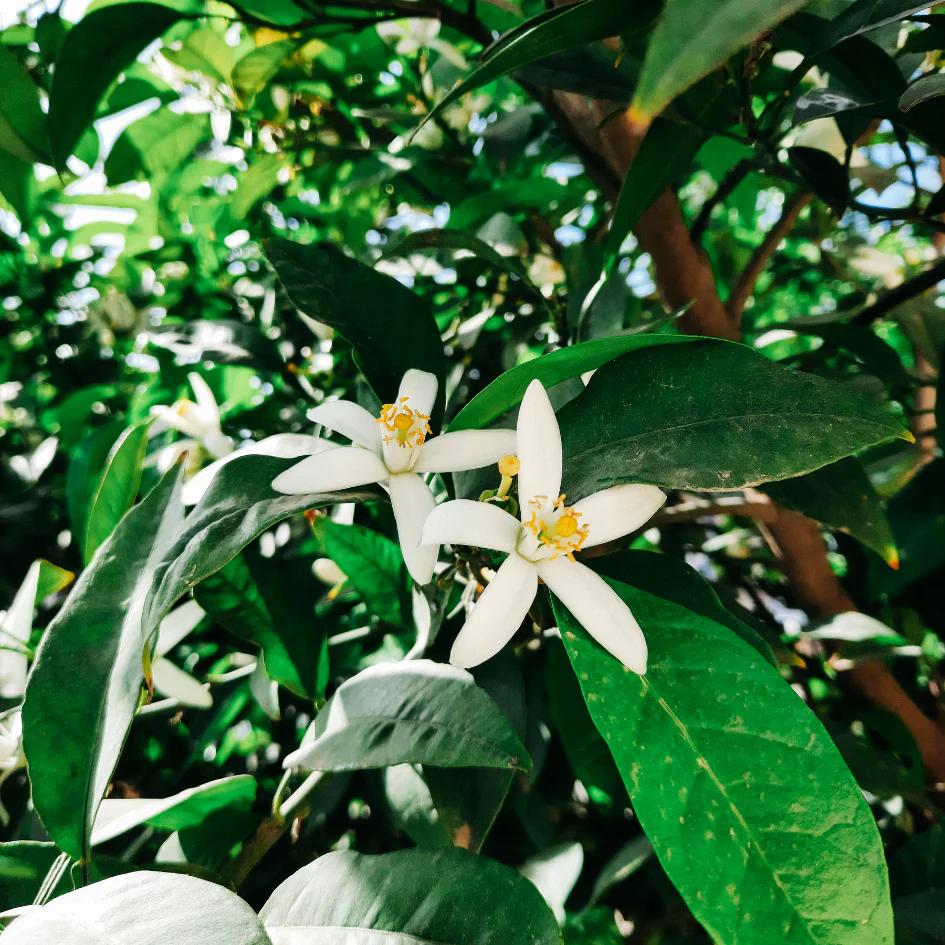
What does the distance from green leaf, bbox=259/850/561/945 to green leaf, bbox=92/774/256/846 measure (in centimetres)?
9

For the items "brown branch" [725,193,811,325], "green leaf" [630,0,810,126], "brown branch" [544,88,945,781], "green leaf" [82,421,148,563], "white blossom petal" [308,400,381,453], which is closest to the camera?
"green leaf" [630,0,810,126]

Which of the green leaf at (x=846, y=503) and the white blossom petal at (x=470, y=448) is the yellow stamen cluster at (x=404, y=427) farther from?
the green leaf at (x=846, y=503)

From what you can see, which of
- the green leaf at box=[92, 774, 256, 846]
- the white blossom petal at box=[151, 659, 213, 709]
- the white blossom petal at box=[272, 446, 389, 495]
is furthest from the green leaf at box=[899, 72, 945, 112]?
the white blossom petal at box=[151, 659, 213, 709]

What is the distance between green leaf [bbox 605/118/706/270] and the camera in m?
0.54

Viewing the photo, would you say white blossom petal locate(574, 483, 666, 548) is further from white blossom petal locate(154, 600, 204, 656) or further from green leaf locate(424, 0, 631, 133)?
white blossom petal locate(154, 600, 204, 656)

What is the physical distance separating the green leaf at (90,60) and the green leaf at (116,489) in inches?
9.0

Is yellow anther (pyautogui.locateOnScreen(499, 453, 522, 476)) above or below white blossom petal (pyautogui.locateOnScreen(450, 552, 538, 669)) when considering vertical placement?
above

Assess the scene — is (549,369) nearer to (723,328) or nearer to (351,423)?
(351,423)

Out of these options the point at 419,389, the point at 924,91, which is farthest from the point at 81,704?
the point at 924,91

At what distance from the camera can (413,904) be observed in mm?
377

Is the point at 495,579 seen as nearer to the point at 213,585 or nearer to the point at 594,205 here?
the point at 213,585

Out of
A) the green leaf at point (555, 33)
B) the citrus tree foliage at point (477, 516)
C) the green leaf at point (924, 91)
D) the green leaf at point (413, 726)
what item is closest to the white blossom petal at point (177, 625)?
the citrus tree foliage at point (477, 516)

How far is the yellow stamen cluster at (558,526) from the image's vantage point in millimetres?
397

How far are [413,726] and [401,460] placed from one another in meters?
0.16
